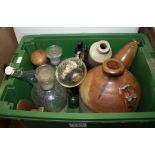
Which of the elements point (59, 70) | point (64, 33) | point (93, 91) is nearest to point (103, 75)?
point (93, 91)

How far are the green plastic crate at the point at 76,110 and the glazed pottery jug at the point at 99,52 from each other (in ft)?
0.48

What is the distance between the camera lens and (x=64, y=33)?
1033 mm

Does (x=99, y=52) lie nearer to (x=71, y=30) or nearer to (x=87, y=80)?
(x=87, y=80)

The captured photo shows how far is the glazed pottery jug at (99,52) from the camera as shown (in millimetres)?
825

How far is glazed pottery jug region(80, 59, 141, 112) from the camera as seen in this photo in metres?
0.69

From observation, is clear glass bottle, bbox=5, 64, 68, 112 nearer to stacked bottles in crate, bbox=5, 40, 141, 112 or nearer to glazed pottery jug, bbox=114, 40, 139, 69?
stacked bottles in crate, bbox=5, 40, 141, 112

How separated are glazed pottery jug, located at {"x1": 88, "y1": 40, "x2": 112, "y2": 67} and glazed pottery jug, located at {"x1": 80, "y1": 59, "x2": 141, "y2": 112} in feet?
0.37

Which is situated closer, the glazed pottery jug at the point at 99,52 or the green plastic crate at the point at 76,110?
the green plastic crate at the point at 76,110

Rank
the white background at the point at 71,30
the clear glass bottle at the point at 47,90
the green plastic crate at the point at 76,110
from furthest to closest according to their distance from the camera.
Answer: the white background at the point at 71,30
the clear glass bottle at the point at 47,90
the green plastic crate at the point at 76,110

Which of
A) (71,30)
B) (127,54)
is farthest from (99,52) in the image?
(71,30)

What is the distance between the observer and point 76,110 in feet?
3.31

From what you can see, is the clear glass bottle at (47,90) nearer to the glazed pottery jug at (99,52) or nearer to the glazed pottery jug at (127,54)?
the glazed pottery jug at (99,52)

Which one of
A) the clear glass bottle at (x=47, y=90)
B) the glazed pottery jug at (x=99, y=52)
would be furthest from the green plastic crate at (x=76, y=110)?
the glazed pottery jug at (x=99, y=52)
